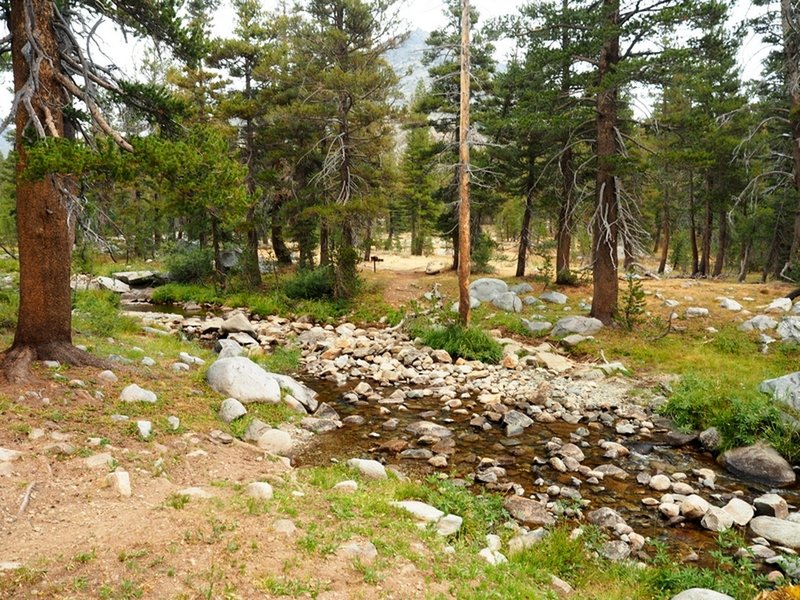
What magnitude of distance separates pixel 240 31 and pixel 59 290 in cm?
1787

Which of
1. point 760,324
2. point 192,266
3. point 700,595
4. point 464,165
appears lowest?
point 700,595

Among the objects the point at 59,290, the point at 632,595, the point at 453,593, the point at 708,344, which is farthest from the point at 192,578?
the point at 708,344

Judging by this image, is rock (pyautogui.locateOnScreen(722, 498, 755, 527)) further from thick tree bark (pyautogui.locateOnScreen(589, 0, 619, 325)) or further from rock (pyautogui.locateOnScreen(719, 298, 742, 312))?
rock (pyautogui.locateOnScreen(719, 298, 742, 312))

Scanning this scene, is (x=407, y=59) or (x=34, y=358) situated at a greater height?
(x=407, y=59)

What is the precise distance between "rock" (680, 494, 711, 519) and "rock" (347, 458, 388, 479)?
3.80 meters

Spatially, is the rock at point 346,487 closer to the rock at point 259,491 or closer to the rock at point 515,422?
the rock at point 259,491

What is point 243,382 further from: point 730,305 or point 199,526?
point 730,305

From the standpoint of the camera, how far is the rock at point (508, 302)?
17.5 m

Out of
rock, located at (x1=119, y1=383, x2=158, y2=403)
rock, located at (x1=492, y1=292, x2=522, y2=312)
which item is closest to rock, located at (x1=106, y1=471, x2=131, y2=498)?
rock, located at (x1=119, y1=383, x2=158, y2=403)

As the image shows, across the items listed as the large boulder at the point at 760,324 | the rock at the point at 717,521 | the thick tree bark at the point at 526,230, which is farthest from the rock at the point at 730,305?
the rock at the point at 717,521

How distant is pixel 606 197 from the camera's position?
45.4 feet

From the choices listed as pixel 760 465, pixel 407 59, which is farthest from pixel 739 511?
pixel 407 59

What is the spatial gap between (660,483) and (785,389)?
3793 mm

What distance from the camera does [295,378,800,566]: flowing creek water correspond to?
6141mm
